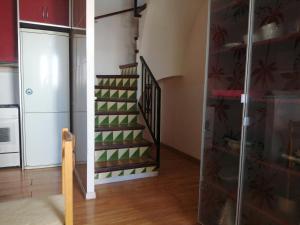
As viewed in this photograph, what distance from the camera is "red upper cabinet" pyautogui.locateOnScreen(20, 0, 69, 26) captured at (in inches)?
128

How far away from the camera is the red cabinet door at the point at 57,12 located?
11.0 ft

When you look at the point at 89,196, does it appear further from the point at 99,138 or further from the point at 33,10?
the point at 33,10

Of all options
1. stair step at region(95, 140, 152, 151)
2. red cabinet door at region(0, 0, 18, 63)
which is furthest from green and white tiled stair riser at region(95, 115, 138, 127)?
red cabinet door at region(0, 0, 18, 63)

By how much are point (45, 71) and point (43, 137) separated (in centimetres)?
93

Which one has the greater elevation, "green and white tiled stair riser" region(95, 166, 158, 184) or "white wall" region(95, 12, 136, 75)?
"white wall" region(95, 12, 136, 75)

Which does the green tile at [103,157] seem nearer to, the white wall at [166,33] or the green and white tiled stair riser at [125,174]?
the green and white tiled stair riser at [125,174]

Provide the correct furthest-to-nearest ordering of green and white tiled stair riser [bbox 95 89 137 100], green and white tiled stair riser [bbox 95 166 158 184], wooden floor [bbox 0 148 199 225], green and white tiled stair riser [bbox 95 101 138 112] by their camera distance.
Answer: green and white tiled stair riser [bbox 95 89 137 100], green and white tiled stair riser [bbox 95 101 138 112], green and white tiled stair riser [bbox 95 166 158 184], wooden floor [bbox 0 148 199 225]

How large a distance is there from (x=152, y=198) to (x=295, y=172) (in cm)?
159

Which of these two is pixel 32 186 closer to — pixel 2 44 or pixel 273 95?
pixel 2 44

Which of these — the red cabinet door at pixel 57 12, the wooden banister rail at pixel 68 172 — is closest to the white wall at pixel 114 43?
the red cabinet door at pixel 57 12

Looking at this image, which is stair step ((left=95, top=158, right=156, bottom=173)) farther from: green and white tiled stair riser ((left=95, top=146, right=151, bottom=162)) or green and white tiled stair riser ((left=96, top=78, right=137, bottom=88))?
green and white tiled stair riser ((left=96, top=78, right=137, bottom=88))

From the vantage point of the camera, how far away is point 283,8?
1506 mm

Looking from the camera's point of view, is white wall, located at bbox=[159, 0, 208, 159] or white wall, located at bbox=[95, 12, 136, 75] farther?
white wall, located at bbox=[95, 12, 136, 75]

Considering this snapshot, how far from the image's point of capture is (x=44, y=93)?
3.42 metres
